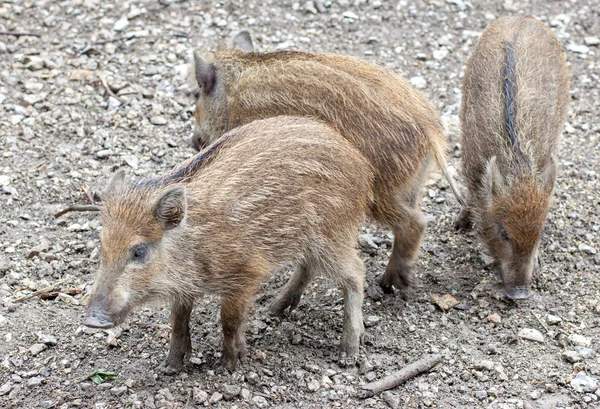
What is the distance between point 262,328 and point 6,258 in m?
1.71

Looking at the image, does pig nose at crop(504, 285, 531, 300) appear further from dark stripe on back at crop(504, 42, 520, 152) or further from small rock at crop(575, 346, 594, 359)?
dark stripe on back at crop(504, 42, 520, 152)

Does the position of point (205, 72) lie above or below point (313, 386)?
above

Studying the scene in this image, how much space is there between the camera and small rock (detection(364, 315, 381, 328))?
534cm

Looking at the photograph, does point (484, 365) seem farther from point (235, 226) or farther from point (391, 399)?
point (235, 226)

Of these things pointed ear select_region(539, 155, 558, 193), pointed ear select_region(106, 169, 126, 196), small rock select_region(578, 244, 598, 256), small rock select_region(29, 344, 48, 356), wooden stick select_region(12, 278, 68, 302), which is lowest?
small rock select_region(578, 244, 598, 256)

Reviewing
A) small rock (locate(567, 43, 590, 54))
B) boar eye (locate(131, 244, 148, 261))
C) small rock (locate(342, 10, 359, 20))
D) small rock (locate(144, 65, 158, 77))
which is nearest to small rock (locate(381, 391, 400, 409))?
boar eye (locate(131, 244, 148, 261))

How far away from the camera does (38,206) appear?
6.10m

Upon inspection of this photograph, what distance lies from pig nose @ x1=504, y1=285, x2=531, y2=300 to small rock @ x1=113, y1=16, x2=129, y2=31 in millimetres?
4456

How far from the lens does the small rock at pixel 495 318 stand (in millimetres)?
5363

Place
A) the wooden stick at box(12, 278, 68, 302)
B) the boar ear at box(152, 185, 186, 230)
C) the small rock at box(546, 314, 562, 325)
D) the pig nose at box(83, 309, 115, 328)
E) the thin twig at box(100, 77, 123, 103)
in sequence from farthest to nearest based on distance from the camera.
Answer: the thin twig at box(100, 77, 123, 103), the small rock at box(546, 314, 562, 325), the wooden stick at box(12, 278, 68, 302), the boar ear at box(152, 185, 186, 230), the pig nose at box(83, 309, 115, 328)

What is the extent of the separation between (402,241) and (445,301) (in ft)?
1.61

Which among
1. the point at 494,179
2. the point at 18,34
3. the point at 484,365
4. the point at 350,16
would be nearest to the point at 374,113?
the point at 494,179

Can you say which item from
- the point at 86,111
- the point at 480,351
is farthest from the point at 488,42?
the point at 86,111

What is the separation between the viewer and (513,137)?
5.86 m
